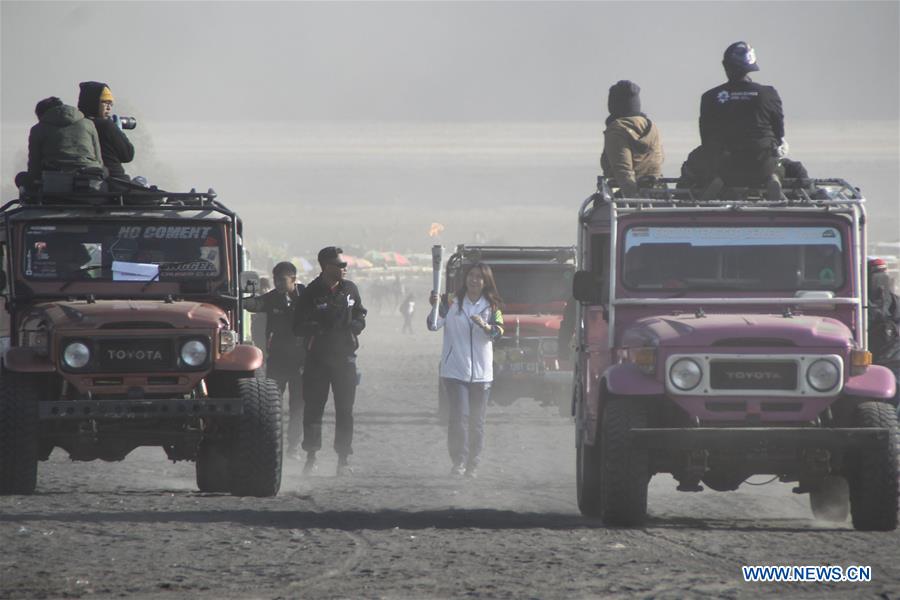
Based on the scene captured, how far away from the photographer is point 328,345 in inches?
577

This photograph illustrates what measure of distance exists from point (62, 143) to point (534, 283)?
998 cm

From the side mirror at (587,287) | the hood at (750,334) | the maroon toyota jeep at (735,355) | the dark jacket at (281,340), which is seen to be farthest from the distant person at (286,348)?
the hood at (750,334)

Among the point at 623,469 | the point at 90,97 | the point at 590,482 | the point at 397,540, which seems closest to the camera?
the point at 397,540

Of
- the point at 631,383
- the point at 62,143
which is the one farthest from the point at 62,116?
the point at 631,383

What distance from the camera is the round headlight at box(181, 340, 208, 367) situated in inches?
481

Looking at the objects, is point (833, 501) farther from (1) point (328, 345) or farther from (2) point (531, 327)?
(2) point (531, 327)

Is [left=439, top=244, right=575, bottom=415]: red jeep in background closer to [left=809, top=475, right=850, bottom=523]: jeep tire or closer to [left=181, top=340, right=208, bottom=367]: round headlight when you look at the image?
[left=809, top=475, right=850, bottom=523]: jeep tire

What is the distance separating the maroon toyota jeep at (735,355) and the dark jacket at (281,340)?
4348 millimetres

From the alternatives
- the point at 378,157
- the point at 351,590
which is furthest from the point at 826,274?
the point at 378,157

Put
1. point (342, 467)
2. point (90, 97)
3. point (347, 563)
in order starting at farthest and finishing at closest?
point (342, 467) < point (90, 97) < point (347, 563)

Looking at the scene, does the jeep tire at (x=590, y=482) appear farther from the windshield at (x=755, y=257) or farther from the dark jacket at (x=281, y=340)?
the dark jacket at (x=281, y=340)

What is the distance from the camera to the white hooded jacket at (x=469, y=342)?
14.9 metres

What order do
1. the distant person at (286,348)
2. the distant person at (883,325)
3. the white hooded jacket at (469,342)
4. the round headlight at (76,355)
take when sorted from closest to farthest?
the round headlight at (76,355), the distant person at (883,325), the white hooded jacket at (469,342), the distant person at (286,348)

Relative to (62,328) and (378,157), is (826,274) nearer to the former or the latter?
(62,328)
